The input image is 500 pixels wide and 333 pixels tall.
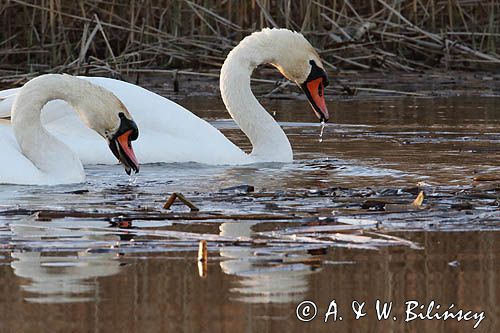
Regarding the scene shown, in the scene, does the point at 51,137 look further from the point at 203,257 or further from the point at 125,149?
the point at 203,257

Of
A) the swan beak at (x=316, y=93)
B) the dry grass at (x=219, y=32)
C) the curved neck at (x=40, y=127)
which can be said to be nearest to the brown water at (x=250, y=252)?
the curved neck at (x=40, y=127)

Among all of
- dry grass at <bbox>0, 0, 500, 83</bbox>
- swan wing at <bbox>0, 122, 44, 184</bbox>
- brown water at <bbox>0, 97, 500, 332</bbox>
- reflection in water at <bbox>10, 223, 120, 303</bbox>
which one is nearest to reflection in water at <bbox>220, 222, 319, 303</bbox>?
brown water at <bbox>0, 97, 500, 332</bbox>

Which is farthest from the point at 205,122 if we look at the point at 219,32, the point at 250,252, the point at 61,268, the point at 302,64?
the point at 219,32

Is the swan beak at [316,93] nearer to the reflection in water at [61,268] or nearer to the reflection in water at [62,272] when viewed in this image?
the reflection in water at [61,268]

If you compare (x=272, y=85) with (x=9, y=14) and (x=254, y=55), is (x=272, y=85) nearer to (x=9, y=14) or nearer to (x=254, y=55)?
(x=9, y=14)

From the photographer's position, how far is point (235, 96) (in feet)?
30.6

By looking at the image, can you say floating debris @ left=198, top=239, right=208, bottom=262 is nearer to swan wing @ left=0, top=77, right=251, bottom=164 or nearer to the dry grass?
swan wing @ left=0, top=77, right=251, bottom=164

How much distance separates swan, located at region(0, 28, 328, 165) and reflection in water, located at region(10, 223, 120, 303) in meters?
3.07

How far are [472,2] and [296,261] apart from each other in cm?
1043

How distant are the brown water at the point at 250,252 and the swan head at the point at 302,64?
35.3 inches

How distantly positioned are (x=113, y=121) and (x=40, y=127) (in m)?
0.47

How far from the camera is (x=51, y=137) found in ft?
24.5

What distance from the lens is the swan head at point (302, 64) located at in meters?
9.09

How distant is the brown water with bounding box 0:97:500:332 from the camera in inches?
160
